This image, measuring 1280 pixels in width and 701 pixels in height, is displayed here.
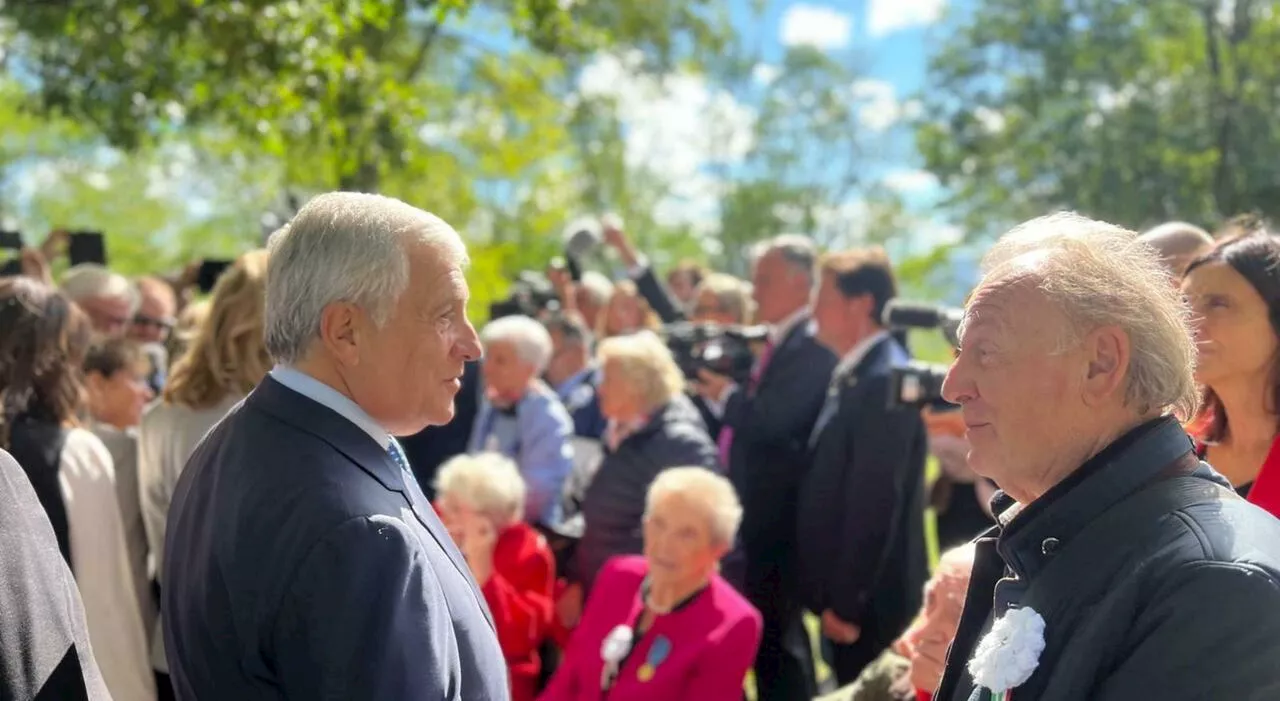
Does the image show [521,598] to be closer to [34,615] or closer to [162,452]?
[162,452]

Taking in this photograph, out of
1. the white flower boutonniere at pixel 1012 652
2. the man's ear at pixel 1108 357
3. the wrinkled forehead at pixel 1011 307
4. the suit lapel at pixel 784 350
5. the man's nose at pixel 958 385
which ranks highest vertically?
the wrinkled forehead at pixel 1011 307

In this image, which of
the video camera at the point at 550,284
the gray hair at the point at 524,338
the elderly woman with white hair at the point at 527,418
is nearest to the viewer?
the elderly woman with white hair at the point at 527,418

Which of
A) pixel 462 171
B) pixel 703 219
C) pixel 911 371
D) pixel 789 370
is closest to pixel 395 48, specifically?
pixel 462 171

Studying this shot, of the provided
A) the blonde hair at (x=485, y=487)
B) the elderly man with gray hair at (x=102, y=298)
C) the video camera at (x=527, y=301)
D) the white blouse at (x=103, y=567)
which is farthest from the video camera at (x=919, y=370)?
the elderly man with gray hair at (x=102, y=298)

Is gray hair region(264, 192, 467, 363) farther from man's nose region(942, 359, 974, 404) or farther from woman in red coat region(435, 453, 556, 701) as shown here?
woman in red coat region(435, 453, 556, 701)

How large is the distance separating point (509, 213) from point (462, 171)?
3857 mm

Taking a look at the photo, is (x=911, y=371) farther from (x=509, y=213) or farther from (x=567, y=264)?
(x=509, y=213)

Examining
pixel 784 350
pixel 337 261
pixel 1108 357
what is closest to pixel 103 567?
pixel 337 261

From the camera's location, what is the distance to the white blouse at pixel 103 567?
315cm

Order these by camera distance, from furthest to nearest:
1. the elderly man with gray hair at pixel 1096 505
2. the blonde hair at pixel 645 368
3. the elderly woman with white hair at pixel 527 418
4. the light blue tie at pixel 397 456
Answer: the elderly woman with white hair at pixel 527 418 → the blonde hair at pixel 645 368 → the light blue tie at pixel 397 456 → the elderly man with gray hair at pixel 1096 505

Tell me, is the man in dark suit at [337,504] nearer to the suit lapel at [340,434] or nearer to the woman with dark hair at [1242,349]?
the suit lapel at [340,434]

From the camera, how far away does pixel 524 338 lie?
562cm

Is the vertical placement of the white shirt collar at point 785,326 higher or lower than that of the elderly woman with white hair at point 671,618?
higher

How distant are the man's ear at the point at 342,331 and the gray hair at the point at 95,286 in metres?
4.18
